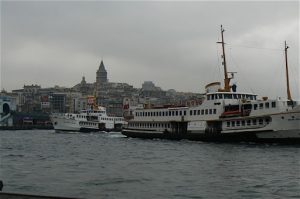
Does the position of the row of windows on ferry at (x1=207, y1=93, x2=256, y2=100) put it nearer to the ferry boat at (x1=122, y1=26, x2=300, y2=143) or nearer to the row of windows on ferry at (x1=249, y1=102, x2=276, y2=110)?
the ferry boat at (x1=122, y1=26, x2=300, y2=143)

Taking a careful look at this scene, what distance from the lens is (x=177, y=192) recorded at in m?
19.4

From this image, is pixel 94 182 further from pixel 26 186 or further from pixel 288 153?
pixel 288 153

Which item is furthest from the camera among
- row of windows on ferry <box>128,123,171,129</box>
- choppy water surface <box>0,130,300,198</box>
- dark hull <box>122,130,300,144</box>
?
row of windows on ferry <box>128,123,171,129</box>

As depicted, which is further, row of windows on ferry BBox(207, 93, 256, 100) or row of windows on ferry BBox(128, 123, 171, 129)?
row of windows on ferry BBox(128, 123, 171, 129)

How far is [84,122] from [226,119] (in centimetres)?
6003

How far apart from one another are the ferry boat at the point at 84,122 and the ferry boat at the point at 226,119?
3947 centimetres

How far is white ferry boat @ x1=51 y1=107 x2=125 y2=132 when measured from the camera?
10138 centimetres

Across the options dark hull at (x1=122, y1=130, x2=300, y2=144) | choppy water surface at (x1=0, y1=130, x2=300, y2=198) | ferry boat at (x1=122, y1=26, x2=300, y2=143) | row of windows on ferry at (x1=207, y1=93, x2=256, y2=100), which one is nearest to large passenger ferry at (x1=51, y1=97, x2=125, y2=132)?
ferry boat at (x1=122, y1=26, x2=300, y2=143)

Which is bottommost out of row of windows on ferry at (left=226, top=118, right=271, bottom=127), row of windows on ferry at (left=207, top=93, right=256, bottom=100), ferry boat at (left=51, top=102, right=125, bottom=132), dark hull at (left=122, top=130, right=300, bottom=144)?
dark hull at (left=122, top=130, right=300, bottom=144)

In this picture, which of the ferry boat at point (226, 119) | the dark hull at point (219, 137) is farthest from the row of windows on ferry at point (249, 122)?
the dark hull at point (219, 137)

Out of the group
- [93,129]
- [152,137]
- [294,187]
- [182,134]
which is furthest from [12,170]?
[93,129]

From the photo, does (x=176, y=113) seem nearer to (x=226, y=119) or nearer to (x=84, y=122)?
(x=226, y=119)

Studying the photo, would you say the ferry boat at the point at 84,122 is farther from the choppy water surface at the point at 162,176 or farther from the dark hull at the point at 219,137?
the choppy water surface at the point at 162,176

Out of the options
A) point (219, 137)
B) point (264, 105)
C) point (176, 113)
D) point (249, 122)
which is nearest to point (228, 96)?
point (219, 137)
